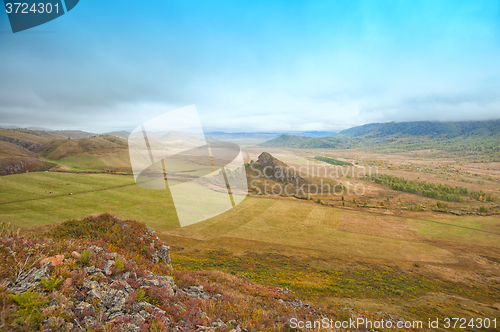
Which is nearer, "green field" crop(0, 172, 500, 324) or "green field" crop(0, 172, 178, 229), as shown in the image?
"green field" crop(0, 172, 500, 324)

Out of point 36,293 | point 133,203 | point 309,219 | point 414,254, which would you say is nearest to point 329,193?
point 309,219

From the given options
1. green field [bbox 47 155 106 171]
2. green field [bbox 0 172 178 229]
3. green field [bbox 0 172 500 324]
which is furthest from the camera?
green field [bbox 47 155 106 171]

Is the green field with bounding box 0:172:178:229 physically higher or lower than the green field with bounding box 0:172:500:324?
higher

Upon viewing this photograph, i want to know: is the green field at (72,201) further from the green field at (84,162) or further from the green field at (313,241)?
the green field at (84,162)

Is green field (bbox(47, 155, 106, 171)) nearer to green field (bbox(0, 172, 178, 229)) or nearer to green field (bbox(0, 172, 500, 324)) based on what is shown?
green field (bbox(0, 172, 178, 229))

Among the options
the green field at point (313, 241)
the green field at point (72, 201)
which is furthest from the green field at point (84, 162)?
the green field at point (313, 241)

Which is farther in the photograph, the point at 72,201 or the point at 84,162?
→ the point at 84,162

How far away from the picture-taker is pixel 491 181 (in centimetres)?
9462

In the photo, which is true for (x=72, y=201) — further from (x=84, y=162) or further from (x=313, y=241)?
(x=84, y=162)

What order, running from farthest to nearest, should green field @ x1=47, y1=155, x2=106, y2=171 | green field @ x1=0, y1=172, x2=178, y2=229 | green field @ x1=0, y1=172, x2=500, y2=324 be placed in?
green field @ x1=47, y1=155, x2=106, y2=171 → green field @ x1=0, y1=172, x2=178, y2=229 → green field @ x1=0, y1=172, x2=500, y2=324

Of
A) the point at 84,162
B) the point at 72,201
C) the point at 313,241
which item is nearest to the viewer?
the point at 313,241

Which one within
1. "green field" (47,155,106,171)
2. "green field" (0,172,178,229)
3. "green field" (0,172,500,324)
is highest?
"green field" (47,155,106,171)

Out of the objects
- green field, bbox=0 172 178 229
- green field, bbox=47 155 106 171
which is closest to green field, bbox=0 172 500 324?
green field, bbox=0 172 178 229

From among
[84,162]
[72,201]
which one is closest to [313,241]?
[72,201]
